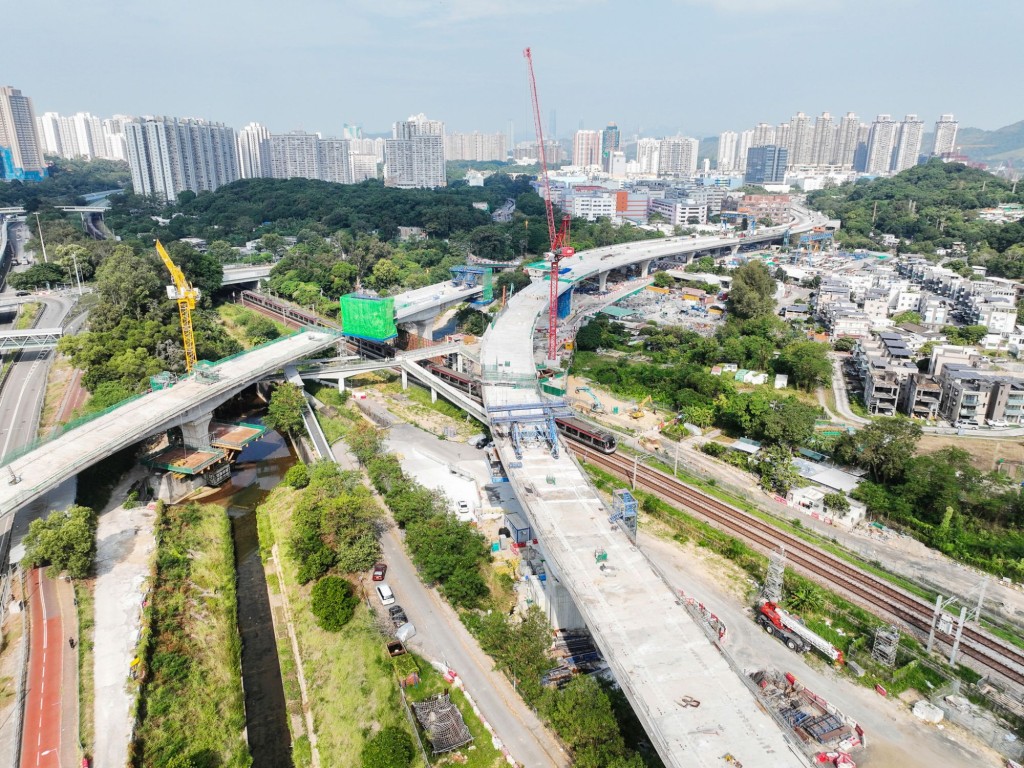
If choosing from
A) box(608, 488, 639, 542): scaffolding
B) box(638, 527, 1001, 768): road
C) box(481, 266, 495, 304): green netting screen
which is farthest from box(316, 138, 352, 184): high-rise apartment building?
box(638, 527, 1001, 768): road

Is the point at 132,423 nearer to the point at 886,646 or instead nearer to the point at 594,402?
the point at 594,402

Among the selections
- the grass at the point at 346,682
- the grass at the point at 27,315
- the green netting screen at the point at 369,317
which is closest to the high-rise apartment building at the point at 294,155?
the grass at the point at 27,315

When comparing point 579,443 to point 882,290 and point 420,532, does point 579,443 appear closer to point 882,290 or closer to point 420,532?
point 420,532

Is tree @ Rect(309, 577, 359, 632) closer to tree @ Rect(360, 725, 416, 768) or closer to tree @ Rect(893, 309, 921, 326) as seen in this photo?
tree @ Rect(360, 725, 416, 768)

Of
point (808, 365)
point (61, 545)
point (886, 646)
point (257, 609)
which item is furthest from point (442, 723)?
point (808, 365)

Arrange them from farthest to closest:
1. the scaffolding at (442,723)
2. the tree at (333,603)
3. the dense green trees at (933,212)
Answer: the dense green trees at (933,212) → the tree at (333,603) → the scaffolding at (442,723)

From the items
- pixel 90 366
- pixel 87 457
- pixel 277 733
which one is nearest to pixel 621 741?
pixel 277 733

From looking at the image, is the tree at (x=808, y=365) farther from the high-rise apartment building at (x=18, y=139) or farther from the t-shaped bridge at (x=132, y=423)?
the high-rise apartment building at (x=18, y=139)
